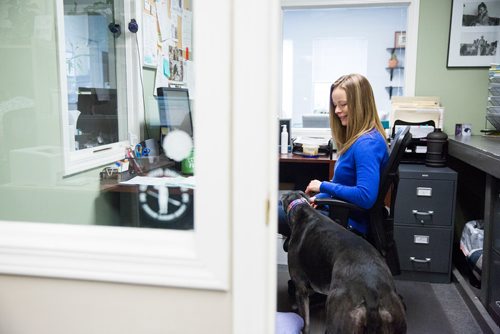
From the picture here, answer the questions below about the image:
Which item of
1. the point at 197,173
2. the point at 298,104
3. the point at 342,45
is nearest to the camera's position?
the point at 197,173

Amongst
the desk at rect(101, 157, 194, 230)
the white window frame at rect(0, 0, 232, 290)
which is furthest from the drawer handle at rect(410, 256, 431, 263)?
the white window frame at rect(0, 0, 232, 290)

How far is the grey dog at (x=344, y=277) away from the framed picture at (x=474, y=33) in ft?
6.62

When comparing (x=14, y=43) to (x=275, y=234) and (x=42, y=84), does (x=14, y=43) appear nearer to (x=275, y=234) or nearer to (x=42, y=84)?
(x=42, y=84)

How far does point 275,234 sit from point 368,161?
1352 mm

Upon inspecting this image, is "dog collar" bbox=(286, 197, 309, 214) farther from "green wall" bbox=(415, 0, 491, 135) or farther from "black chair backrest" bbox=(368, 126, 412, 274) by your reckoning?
"green wall" bbox=(415, 0, 491, 135)

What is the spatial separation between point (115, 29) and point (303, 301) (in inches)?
63.6

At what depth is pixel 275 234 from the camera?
2.58 ft

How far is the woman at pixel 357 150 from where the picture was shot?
204 centimetres

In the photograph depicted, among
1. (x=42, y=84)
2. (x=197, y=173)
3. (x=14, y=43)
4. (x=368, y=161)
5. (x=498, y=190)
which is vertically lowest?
(x=498, y=190)

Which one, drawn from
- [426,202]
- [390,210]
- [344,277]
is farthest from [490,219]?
[344,277]

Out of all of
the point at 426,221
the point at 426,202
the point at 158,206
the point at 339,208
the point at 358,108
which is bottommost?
the point at 426,221

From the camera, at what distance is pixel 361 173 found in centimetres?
204

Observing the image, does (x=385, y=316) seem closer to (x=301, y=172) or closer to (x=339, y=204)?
(x=339, y=204)

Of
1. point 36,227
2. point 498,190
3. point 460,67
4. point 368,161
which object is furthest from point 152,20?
point 460,67
